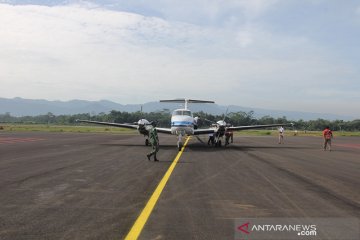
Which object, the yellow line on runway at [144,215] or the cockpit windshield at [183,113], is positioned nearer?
the yellow line on runway at [144,215]

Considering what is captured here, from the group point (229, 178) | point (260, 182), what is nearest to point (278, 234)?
point (260, 182)

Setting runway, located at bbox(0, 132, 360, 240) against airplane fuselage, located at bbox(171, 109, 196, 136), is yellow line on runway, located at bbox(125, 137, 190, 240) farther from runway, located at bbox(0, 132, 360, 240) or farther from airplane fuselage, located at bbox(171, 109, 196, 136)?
airplane fuselage, located at bbox(171, 109, 196, 136)

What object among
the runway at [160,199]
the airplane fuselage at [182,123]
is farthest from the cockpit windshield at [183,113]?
the runway at [160,199]

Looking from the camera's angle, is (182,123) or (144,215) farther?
(182,123)

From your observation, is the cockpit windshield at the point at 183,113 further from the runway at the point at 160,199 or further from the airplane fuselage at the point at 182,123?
the runway at the point at 160,199

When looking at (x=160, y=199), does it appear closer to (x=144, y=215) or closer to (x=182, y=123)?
(x=144, y=215)

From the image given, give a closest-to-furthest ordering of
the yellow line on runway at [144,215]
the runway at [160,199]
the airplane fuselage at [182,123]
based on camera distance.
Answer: the yellow line on runway at [144,215]
the runway at [160,199]
the airplane fuselage at [182,123]

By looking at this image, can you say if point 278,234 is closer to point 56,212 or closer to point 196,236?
point 196,236

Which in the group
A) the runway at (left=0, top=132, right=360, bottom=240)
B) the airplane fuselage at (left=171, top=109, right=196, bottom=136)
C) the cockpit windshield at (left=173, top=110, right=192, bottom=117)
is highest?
the cockpit windshield at (left=173, top=110, right=192, bottom=117)

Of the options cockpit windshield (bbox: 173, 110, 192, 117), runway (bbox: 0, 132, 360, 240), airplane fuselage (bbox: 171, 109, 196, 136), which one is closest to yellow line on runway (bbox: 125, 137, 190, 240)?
runway (bbox: 0, 132, 360, 240)

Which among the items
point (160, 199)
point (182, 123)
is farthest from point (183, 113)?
point (160, 199)

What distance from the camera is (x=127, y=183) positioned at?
12.5 metres

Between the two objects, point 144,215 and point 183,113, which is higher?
point 183,113

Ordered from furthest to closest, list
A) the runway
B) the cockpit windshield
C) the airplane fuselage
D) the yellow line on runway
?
the cockpit windshield < the airplane fuselage < the runway < the yellow line on runway
